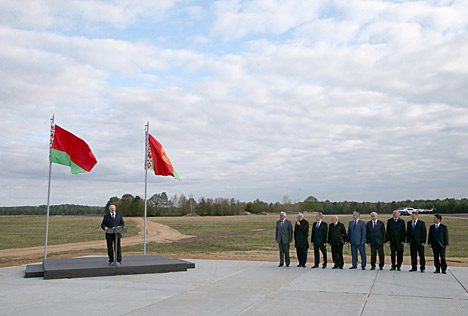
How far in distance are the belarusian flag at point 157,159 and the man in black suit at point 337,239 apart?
6.62 m

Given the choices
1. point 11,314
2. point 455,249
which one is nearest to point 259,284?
point 11,314

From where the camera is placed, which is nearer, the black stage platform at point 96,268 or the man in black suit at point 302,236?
the black stage platform at point 96,268

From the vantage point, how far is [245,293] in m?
9.85

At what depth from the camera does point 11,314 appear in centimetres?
789

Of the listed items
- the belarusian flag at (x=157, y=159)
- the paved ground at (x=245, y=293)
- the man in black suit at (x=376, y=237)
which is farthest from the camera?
the belarusian flag at (x=157, y=159)

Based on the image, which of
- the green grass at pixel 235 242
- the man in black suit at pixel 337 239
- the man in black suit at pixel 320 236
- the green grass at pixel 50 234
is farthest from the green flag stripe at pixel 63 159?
the green grass at pixel 50 234

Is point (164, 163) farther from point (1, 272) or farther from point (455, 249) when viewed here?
point (455, 249)

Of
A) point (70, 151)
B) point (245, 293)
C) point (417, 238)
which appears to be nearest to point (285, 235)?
point (417, 238)

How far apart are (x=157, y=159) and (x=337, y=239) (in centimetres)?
737

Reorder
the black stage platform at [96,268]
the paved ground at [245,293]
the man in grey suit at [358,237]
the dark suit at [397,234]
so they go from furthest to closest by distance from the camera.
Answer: the man in grey suit at [358,237], the dark suit at [397,234], the black stage platform at [96,268], the paved ground at [245,293]

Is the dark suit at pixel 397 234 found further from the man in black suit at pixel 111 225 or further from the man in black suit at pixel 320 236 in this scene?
the man in black suit at pixel 111 225

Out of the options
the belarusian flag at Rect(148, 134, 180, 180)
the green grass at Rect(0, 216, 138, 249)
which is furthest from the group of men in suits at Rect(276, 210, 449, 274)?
the green grass at Rect(0, 216, 138, 249)

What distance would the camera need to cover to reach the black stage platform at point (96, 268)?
1201 centimetres

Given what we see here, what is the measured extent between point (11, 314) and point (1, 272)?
20.0 ft
